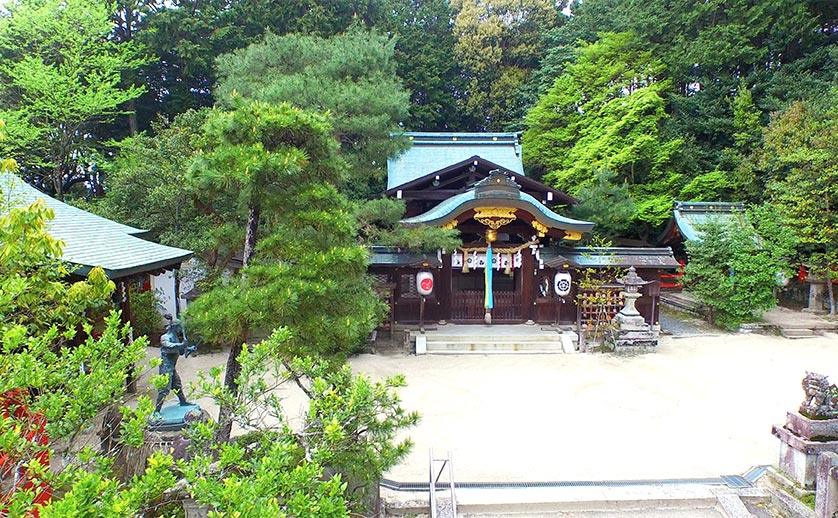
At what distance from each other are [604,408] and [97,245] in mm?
9686

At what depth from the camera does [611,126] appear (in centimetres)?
1917

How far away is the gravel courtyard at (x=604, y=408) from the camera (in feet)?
20.4

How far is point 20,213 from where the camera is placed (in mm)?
3643

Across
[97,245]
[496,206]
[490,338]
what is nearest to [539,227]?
[496,206]

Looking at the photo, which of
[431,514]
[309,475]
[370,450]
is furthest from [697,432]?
[309,475]

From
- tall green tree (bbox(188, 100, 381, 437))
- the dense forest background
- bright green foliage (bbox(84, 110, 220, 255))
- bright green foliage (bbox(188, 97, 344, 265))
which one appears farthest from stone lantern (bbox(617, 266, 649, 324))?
bright green foliage (bbox(84, 110, 220, 255))

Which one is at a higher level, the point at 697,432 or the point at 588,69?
the point at 588,69

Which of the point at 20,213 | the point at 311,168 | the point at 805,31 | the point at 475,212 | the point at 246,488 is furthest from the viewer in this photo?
the point at 805,31

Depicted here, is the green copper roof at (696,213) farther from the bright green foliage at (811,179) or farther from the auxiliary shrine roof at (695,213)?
the bright green foliage at (811,179)

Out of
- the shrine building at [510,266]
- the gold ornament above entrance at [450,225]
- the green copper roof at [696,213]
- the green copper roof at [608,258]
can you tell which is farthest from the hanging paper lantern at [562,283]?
the green copper roof at [696,213]

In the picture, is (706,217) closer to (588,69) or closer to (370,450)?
(588,69)

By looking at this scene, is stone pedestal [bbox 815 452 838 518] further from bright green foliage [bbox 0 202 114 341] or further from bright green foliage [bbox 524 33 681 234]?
bright green foliage [bbox 524 33 681 234]

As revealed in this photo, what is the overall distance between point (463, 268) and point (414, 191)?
3636mm

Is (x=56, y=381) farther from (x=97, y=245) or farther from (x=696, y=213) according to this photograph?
(x=696, y=213)
